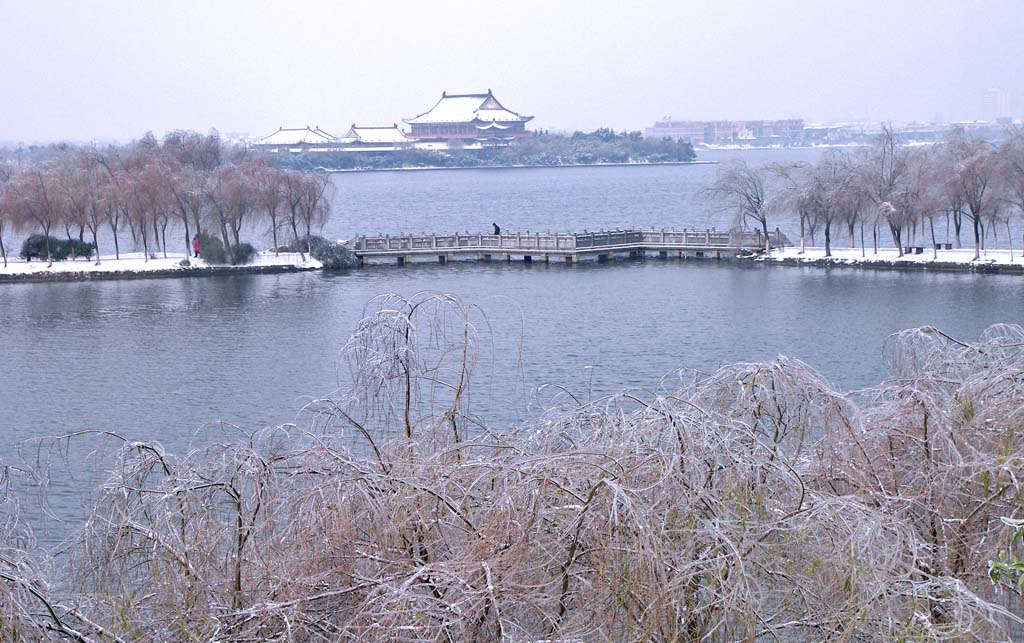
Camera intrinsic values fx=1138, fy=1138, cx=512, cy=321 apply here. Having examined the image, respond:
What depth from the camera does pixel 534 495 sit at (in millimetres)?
7996

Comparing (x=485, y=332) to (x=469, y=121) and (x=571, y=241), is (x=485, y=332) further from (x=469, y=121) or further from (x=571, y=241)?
(x=469, y=121)

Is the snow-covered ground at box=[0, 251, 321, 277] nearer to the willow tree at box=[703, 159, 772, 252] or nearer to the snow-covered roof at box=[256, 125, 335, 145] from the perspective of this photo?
the willow tree at box=[703, 159, 772, 252]

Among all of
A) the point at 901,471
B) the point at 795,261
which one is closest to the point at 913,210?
the point at 795,261

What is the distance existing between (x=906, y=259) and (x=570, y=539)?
40.6m

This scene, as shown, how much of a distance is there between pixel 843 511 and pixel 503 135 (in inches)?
7373

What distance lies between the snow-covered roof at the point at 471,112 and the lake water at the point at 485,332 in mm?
142302

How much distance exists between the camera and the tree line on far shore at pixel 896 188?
149 feet

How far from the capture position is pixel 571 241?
5241 centimetres

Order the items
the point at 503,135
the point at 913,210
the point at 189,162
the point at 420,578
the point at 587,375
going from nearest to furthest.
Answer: the point at 420,578 → the point at 587,375 → the point at 913,210 → the point at 189,162 → the point at 503,135

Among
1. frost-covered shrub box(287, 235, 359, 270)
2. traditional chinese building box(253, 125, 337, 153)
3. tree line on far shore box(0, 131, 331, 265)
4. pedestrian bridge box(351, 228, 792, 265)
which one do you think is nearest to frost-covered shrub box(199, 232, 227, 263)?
tree line on far shore box(0, 131, 331, 265)

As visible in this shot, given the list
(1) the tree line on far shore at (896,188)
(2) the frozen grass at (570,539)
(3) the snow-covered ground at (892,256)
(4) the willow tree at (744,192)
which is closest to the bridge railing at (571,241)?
(4) the willow tree at (744,192)

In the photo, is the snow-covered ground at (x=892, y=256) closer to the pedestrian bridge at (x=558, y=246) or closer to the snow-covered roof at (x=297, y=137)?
the pedestrian bridge at (x=558, y=246)

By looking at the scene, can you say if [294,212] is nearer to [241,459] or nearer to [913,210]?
[913,210]

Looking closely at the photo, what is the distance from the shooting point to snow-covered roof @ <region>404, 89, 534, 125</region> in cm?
19062
